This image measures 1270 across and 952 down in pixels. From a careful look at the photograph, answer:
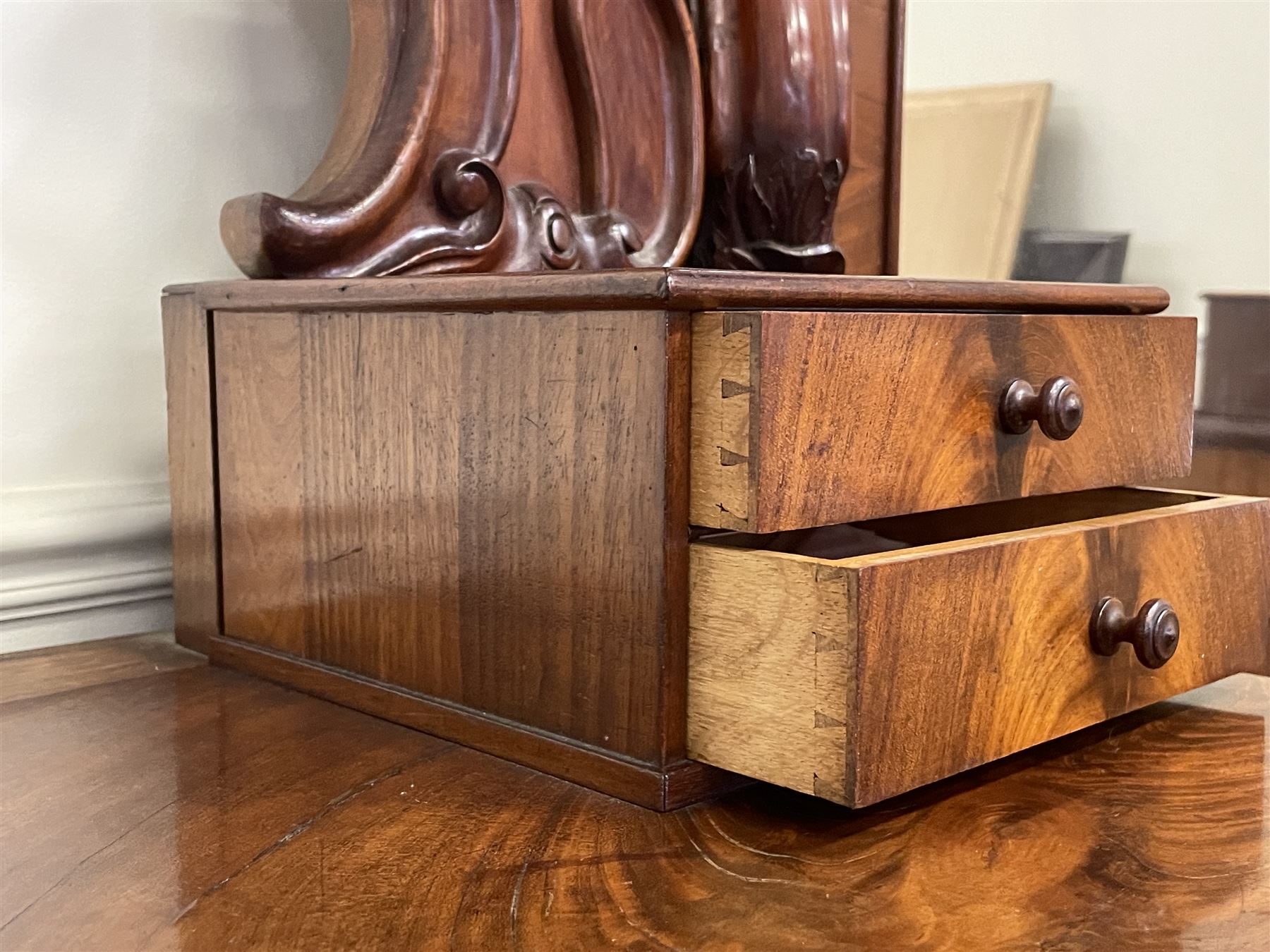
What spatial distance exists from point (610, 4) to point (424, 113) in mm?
190

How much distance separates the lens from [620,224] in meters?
0.94

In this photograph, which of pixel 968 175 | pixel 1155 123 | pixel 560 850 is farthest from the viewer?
pixel 968 175

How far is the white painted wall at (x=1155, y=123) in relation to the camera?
58.6 inches

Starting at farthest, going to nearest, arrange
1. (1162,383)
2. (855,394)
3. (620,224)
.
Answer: (620,224) < (1162,383) < (855,394)

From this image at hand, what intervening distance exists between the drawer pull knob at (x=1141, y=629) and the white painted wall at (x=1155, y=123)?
0.92 m

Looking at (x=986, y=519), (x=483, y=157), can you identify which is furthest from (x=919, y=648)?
(x=483, y=157)

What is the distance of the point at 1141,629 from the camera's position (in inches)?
27.4

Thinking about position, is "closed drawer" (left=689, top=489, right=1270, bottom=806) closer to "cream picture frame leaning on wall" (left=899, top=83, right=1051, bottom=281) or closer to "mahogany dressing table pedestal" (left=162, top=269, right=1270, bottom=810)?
"mahogany dressing table pedestal" (left=162, top=269, right=1270, bottom=810)

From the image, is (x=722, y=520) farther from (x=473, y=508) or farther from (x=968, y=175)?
(x=968, y=175)

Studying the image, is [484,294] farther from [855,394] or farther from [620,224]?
[620,224]

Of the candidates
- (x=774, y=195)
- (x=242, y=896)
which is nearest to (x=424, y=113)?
(x=774, y=195)

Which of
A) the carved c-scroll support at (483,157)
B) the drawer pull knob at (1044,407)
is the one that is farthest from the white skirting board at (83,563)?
the drawer pull knob at (1044,407)

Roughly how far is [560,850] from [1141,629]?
1.06ft

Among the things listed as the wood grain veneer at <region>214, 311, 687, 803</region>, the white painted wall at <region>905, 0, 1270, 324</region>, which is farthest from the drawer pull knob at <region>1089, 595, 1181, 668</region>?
the white painted wall at <region>905, 0, 1270, 324</region>
